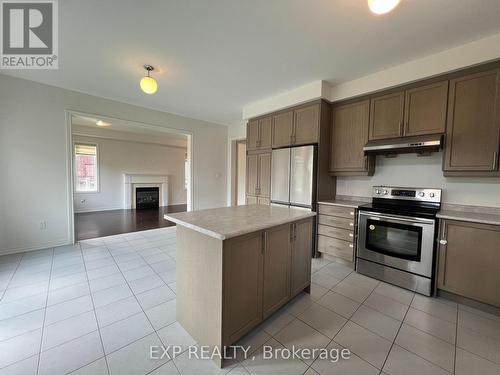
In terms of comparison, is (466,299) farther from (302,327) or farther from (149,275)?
(149,275)

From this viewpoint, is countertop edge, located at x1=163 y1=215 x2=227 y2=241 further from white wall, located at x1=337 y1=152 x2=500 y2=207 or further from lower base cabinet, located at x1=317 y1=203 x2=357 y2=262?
white wall, located at x1=337 y1=152 x2=500 y2=207

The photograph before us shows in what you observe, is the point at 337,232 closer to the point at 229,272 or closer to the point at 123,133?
the point at 229,272

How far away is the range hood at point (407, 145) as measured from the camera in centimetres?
231

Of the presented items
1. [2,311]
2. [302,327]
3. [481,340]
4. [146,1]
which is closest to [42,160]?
[2,311]

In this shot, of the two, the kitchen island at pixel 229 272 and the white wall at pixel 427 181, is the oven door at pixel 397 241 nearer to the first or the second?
the white wall at pixel 427 181

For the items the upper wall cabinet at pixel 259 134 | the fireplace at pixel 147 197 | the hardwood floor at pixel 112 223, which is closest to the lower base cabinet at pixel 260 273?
the upper wall cabinet at pixel 259 134

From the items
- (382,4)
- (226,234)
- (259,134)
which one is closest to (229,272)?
(226,234)

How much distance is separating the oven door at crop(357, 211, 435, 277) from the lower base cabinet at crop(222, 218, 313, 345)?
1.01 m

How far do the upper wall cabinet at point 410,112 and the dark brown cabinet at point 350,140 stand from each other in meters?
0.13

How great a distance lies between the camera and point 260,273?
5.30 ft

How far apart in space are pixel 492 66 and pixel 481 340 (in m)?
2.50

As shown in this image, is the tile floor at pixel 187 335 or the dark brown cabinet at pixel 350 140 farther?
the dark brown cabinet at pixel 350 140

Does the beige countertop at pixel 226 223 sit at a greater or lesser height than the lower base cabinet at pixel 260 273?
greater

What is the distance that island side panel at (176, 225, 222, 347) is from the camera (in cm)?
138
